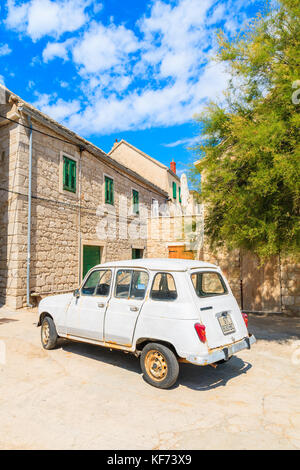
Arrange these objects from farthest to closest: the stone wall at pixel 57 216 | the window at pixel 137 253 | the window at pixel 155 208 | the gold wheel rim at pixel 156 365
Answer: the window at pixel 155 208 < the window at pixel 137 253 < the stone wall at pixel 57 216 < the gold wheel rim at pixel 156 365

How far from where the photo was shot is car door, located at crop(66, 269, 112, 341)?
4.88 metres

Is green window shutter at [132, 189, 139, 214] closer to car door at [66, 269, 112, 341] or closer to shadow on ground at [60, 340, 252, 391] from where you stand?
shadow on ground at [60, 340, 252, 391]

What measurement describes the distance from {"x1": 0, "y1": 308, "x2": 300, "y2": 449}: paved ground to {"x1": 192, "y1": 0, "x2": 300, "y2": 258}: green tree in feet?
7.63

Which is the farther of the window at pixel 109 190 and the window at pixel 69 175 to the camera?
the window at pixel 109 190

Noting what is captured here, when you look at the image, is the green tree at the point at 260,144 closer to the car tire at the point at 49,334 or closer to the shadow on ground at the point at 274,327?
the shadow on ground at the point at 274,327

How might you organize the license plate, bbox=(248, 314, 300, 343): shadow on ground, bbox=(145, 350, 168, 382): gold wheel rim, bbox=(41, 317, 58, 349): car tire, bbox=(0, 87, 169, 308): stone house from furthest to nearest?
bbox=(0, 87, 169, 308): stone house → bbox=(248, 314, 300, 343): shadow on ground → bbox=(41, 317, 58, 349): car tire → the license plate → bbox=(145, 350, 168, 382): gold wheel rim

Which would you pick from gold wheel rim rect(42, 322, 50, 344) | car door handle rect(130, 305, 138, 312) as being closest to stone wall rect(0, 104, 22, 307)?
gold wheel rim rect(42, 322, 50, 344)

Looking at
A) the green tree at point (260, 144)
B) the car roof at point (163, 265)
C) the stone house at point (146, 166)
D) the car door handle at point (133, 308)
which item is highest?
the stone house at point (146, 166)

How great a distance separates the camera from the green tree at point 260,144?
505cm

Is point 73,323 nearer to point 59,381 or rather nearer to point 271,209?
point 59,381

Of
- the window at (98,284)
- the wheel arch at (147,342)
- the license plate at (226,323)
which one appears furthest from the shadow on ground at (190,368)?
the window at (98,284)

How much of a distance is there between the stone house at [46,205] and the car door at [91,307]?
5390 mm
